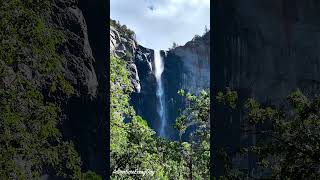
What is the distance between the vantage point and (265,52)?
16531mm

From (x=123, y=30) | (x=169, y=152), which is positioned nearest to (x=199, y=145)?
(x=169, y=152)

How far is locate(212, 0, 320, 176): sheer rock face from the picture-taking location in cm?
1633

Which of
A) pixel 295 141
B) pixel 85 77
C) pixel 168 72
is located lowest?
pixel 295 141

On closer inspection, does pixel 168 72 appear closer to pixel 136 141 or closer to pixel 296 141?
pixel 136 141

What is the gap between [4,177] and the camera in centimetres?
494

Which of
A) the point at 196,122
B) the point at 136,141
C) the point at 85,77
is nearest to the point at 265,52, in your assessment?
the point at 85,77

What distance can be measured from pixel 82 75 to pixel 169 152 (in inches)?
259

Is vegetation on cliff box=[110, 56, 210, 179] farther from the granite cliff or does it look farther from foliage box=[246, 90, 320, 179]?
the granite cliff

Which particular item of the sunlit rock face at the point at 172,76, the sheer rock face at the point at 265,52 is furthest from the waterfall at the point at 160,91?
the sheer rock face at the point at 265,52

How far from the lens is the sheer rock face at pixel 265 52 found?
53.6 feet

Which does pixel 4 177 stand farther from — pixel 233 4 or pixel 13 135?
pixel 233 4

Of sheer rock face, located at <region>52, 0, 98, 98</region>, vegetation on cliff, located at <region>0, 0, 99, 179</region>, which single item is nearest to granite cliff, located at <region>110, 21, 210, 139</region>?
sheer rock face, located at <region>52, 0, 98, 98</region>

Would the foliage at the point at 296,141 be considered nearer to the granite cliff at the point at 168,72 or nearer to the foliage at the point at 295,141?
the foliage at the point at 295,141

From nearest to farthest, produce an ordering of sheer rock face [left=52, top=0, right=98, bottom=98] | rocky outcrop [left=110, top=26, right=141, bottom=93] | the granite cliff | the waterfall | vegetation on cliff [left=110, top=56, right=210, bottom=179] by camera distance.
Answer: sheer rock face [left=52, top=0, right=98, bottom=98]
vegetation on cliff [left=110, top=56, right=210, bottom=179]
rocky outcrop [left=110, top=26, right=141, bottom=93]
the granite cliff
the waterfall
